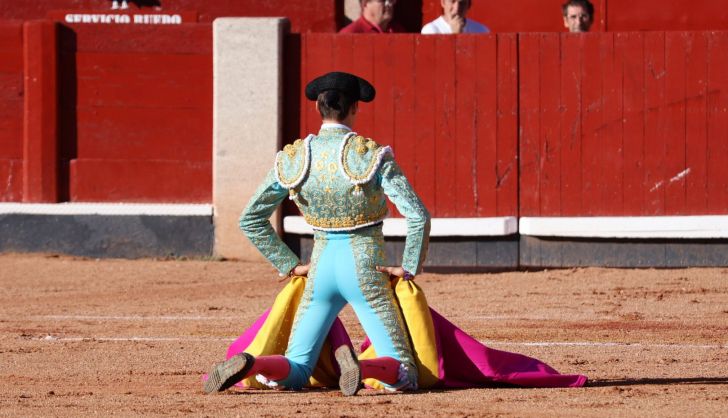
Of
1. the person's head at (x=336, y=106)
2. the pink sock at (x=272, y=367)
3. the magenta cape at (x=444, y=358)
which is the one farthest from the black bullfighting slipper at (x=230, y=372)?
the person's head at (x=336, y=106)

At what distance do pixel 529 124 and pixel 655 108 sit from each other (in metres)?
0.83

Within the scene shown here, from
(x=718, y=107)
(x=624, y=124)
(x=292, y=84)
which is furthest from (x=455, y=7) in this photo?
(x=718, y=107)

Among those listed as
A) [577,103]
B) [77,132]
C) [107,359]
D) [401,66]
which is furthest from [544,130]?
[107,359]

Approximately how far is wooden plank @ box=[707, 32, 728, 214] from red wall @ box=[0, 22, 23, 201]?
4748 mm

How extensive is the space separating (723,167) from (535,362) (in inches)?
192

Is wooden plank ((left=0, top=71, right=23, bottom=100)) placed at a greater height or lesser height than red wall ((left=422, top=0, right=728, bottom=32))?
lesser

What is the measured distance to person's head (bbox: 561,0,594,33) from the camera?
10641 millimetres

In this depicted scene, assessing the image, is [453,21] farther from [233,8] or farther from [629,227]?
[233,8]

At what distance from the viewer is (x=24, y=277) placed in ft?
33.4

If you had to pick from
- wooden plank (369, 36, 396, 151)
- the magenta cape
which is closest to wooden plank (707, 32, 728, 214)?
wooden plank (369, 36, 396, 151)

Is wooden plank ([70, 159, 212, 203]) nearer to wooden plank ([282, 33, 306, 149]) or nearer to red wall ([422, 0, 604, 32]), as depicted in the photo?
wooden plank ([282, 33, 306, 149])

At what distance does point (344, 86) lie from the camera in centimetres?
559

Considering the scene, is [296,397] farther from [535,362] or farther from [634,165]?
[634,165]

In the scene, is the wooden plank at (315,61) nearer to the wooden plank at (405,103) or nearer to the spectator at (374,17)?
the spectator at (374,17)
